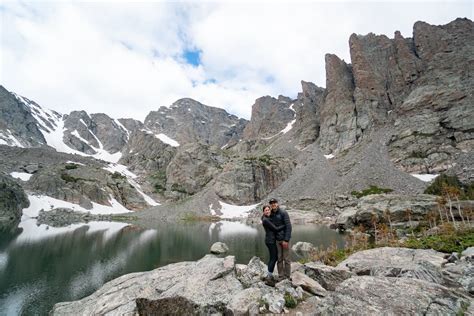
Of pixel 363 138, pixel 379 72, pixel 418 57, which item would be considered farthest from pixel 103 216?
pixel 418 57

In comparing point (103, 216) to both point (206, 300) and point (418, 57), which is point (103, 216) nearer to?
point (206, 300)

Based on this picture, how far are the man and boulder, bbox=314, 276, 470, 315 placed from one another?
449 centimetres

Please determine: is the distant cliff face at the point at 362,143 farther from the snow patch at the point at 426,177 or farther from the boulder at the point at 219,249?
the boulder at the point at 219,249

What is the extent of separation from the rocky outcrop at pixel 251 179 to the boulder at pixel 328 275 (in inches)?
5764

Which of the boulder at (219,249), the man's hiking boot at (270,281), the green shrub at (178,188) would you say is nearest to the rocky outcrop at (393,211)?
the boulder at (219,249)

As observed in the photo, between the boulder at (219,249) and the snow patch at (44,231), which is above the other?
the snow patch at (44,231)

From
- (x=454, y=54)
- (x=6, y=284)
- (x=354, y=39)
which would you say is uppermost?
(x=354, y=39)

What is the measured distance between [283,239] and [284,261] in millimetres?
1064

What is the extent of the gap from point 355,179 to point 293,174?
134 feet

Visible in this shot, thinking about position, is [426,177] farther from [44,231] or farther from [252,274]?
[44,231]

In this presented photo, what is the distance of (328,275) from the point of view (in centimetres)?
1430

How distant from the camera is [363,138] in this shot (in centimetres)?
15575

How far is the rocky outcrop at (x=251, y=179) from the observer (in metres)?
163

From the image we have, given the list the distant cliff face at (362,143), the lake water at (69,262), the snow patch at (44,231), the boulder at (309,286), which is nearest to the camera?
the boulder at (309,286)
